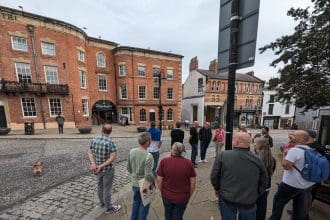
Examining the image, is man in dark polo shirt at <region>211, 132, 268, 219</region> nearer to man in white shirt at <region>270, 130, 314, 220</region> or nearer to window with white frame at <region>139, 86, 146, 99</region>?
man in white shirt at <region>270, 130, 314, 220</region>

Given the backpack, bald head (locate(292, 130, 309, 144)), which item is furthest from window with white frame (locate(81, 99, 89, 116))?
the backpack

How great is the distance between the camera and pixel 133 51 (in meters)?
22.2

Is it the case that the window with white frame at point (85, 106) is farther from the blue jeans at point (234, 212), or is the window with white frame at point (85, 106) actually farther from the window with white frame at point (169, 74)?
the blue jeans at point (234, 212)

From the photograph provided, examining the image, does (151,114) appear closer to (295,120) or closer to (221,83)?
(221,83)

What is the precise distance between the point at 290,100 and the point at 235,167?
27.3ft

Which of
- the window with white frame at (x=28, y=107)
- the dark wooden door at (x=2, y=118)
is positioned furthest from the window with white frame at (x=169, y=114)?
the dark wooden door at (x=2, y=118)

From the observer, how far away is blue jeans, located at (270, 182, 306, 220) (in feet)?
8.31

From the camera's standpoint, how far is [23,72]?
15.8 meters

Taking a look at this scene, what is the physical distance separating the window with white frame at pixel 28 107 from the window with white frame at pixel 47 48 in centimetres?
475

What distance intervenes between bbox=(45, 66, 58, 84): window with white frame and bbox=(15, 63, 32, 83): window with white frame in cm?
139

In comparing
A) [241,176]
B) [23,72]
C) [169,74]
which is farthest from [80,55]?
[241,176]

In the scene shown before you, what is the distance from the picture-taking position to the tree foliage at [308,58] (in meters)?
6.37

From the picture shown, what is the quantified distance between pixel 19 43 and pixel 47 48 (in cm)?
209

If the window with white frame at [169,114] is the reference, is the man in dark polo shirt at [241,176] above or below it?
above
